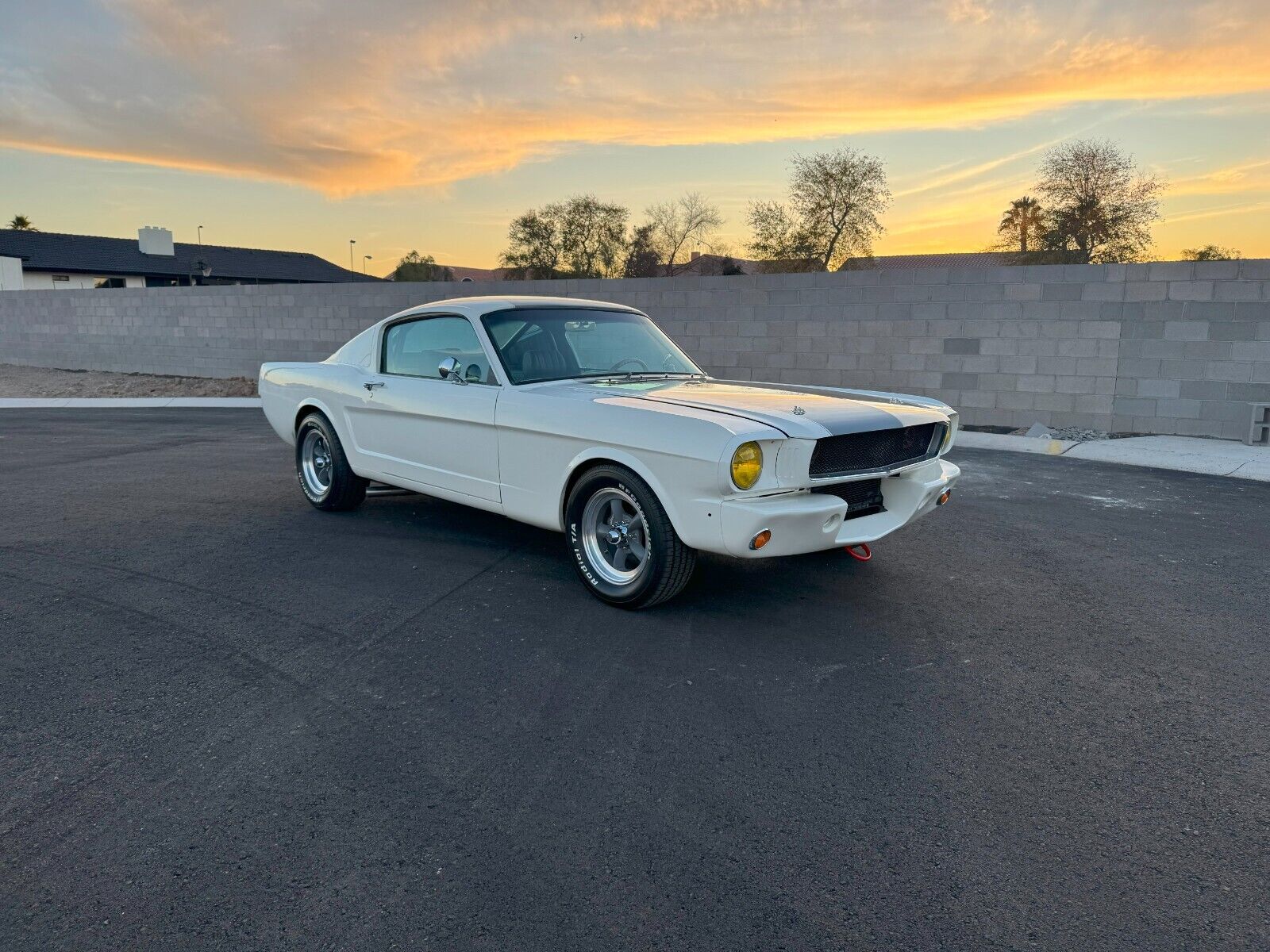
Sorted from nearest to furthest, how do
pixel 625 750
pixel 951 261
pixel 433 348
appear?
1. pixel 625 750
2. pixel 433 348
3. pixel 951 261

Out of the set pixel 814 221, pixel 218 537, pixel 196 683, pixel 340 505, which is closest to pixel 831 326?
pixel 340 505

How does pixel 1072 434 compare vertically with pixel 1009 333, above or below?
below

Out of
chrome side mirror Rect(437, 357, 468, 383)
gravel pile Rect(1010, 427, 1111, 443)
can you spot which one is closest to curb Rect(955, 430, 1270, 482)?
gravel pile Rect(1010, 427, 1111, 443)

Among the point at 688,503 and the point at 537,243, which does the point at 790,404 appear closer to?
the point at 688,503

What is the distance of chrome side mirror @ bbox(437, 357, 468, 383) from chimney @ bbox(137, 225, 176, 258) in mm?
59439

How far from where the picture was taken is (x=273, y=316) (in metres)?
17.4

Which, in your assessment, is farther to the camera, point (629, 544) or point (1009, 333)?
point (1009, 333)

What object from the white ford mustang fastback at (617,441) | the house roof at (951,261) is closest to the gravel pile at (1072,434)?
the white ford mustang fastback at (617,441)

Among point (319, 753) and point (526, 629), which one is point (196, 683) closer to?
point (319, 753)

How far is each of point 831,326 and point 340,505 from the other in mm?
8095

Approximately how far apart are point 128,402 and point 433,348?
1264cm

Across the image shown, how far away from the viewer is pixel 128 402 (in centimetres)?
1547

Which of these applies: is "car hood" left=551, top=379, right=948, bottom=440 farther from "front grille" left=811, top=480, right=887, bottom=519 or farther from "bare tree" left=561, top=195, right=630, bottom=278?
"bare tree" left=561, top=195, right=630, bottom=278

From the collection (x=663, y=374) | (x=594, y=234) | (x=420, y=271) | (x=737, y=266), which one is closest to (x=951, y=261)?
(x=737, y=266)
